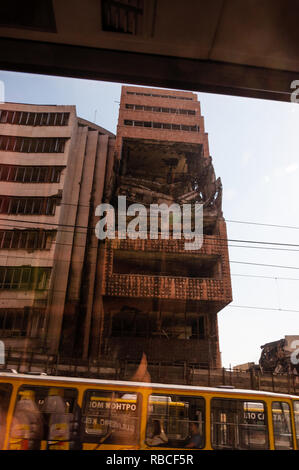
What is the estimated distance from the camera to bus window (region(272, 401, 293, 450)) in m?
6.86

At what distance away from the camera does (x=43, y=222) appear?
23609 millimetres

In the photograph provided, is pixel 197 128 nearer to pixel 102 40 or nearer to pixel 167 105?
pixel 167 105

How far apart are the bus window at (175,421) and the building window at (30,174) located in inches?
811

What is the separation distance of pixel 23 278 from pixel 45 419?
53.7 ft

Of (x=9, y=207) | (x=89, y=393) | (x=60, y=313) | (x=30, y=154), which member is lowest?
(x=89, y=393)

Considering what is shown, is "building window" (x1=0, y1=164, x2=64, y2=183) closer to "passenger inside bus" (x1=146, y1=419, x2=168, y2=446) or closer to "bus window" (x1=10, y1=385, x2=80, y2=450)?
"bus window" (x1=10, y1=385, x2=80, y2=450)

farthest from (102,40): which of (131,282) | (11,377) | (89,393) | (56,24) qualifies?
(131,282)

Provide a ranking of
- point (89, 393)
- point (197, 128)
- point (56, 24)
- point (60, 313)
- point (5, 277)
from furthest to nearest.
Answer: point (197, 128), point (60, 313), point (5, 277), point (89, 393), point (56, 24)

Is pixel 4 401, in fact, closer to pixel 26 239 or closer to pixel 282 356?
pixel 26 239

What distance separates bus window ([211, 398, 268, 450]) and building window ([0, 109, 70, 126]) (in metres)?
24.4

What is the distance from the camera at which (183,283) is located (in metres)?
21.7

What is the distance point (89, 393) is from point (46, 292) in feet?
51.0

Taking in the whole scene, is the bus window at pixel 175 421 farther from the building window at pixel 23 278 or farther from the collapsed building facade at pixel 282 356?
the collapsed building facade at pixel 282 356

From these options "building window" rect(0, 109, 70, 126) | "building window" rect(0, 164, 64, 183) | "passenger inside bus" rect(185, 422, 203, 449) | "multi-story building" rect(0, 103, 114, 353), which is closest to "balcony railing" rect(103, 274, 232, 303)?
"multi-story building" rect(0, 103, 114, 353)
